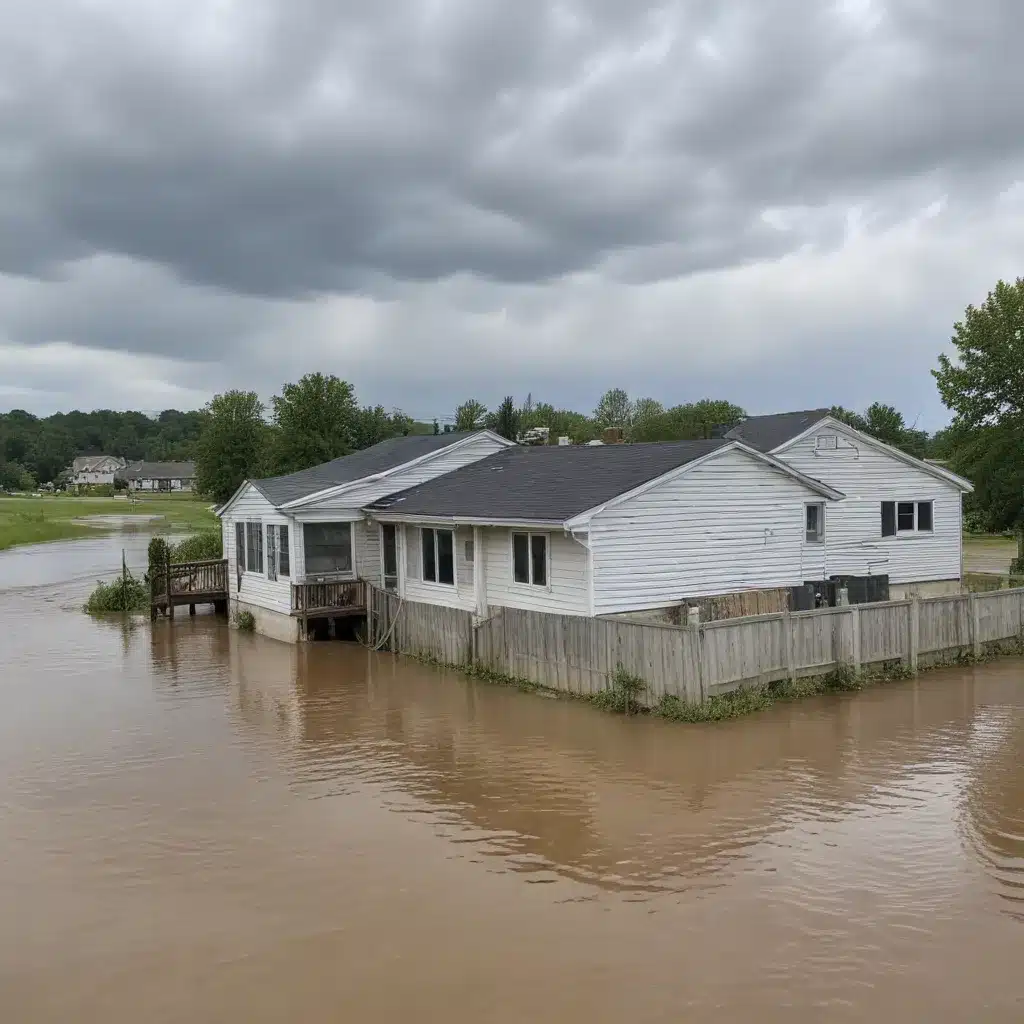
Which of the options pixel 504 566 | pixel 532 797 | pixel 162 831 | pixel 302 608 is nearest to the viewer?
pixel 162 831

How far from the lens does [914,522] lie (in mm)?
27641

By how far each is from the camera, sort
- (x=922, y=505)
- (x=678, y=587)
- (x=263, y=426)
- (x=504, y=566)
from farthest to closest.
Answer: (x=263, y=426) → (x=922, y=505) → (x=504, y=566) → (x=678, y=587)

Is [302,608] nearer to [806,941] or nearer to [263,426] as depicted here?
[806,941]

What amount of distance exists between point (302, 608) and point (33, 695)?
22.4 feet

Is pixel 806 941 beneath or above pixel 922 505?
beneath

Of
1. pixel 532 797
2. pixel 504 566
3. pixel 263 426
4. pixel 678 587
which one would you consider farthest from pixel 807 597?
pixel 263 426

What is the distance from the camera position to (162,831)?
11.7 meters

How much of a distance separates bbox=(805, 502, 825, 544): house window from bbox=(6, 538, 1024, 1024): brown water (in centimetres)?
566

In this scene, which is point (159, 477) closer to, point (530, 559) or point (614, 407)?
point (614, 407)

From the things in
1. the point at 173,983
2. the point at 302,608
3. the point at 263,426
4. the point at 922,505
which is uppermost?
the point at 263,426

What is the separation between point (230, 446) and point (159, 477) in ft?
393

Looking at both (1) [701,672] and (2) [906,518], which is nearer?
(1) [701,672]

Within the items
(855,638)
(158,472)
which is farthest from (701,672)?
(158,472)

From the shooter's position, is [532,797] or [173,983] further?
[532,797]
